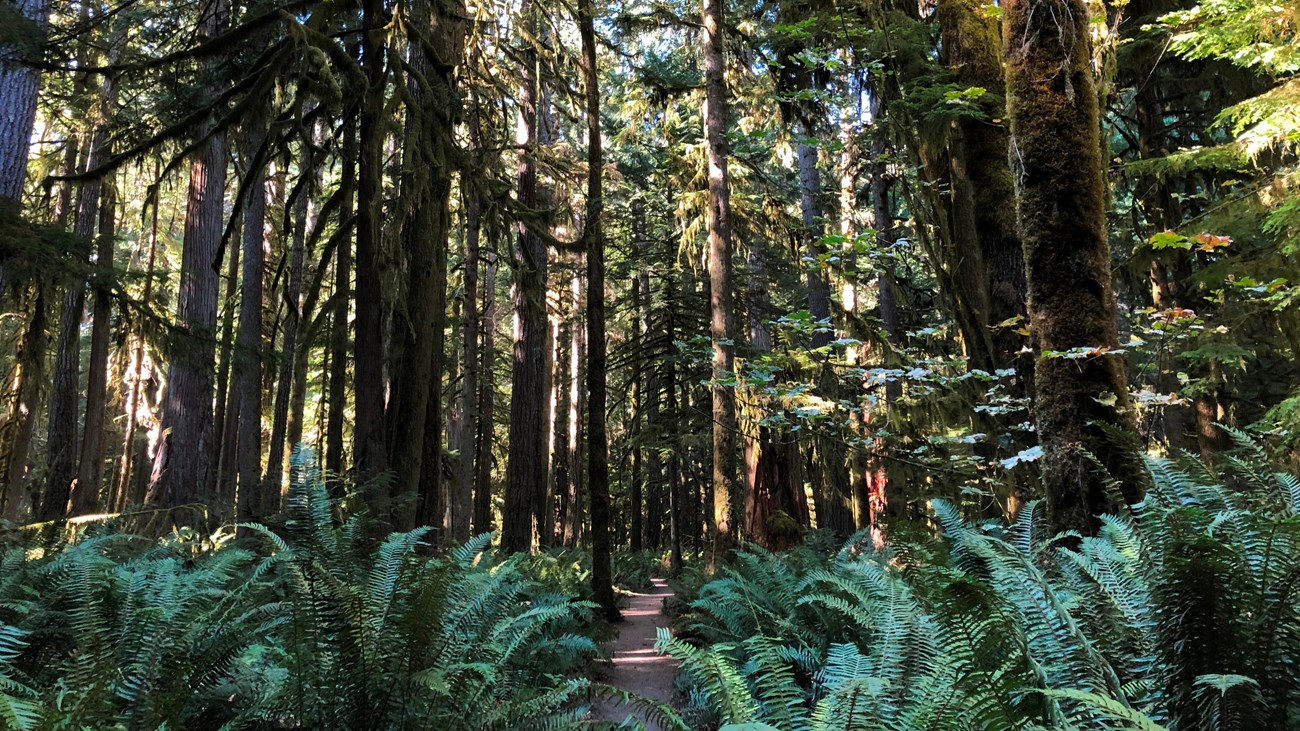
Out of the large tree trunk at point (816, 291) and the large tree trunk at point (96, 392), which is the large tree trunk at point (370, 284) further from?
the large tree trunk at point (96, 392)

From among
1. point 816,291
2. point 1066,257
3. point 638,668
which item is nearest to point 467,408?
point 816,291

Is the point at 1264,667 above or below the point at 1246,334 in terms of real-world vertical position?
below

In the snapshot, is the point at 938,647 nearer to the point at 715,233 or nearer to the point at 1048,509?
the point at 1048,509

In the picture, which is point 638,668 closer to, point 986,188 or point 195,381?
point 986,188

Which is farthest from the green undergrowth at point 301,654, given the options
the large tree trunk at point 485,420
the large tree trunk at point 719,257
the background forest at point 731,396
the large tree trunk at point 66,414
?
the large tree trunk at point 485,420

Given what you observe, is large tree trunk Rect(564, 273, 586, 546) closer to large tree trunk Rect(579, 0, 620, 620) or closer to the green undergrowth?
large tree trunk Rect(579, 0, 620, 620)

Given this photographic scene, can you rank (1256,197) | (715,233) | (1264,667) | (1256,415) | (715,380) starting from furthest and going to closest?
(1256,415), (715,233), (715,380), (1256,197), (1264,667)

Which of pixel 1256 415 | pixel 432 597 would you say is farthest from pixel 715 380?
pixel 1256 415

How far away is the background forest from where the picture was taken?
7.32ft

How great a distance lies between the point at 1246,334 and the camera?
393 inches

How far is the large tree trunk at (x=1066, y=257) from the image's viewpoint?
11.1 feet

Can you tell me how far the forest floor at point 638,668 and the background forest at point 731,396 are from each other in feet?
1.48

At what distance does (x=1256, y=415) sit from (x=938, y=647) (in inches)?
630

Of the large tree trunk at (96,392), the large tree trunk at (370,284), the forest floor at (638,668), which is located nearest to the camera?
the forest floor at (638,668)
